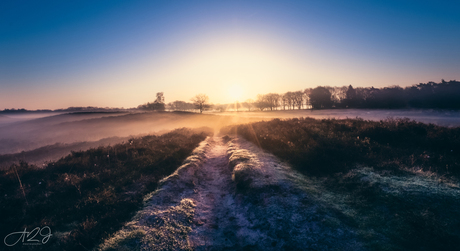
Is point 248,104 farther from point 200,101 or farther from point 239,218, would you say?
point 239,218

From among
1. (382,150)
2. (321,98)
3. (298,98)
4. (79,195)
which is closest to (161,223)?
(79,195)

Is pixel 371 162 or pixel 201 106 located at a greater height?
pixel 201 106

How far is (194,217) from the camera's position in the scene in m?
6.86

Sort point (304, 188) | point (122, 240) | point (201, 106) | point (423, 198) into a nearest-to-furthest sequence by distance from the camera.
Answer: point (122, 240), point (423, 198), point (304, 188), point (201, 106)

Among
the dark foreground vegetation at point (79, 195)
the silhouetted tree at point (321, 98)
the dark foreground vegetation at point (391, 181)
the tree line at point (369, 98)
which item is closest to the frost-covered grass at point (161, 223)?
the dark foreground vegetation at point (79, 195)

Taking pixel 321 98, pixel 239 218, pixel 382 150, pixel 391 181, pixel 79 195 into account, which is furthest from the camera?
pixel 321 98

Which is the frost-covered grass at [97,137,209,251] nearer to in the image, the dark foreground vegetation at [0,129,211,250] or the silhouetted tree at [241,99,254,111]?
the dark foreground vegetation at [0,129,211,250]

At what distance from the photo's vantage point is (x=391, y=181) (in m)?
6.89

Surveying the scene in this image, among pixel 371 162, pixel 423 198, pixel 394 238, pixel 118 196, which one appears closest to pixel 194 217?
pixel 118 196

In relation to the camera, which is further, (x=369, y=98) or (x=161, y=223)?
(x=369, y=98)

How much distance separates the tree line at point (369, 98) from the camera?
33.8 meters

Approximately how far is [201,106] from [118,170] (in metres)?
83.1

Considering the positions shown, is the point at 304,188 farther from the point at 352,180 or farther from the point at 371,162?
the point at 371,162

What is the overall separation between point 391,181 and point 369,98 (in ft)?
179
